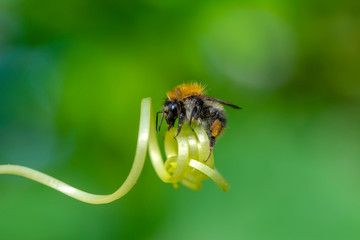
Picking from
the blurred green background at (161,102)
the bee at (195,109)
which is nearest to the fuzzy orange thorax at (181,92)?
the bee at (195,109)

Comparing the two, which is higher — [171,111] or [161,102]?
[161,102]

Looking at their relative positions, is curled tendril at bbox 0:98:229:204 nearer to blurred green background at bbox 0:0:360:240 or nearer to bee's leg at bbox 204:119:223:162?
bee's leg at bbox 204:119:223:162

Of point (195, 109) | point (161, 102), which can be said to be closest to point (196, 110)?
point (195, 109)

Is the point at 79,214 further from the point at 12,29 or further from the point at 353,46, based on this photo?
the point at 353,46

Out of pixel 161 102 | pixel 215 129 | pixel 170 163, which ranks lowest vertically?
pixel 170 163

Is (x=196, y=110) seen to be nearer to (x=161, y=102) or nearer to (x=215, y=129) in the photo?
(x=215, y=129)

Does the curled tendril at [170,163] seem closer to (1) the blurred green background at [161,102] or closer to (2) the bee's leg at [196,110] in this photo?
(2) the bee's leg at [196,110]

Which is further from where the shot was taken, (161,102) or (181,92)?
(161,102)
